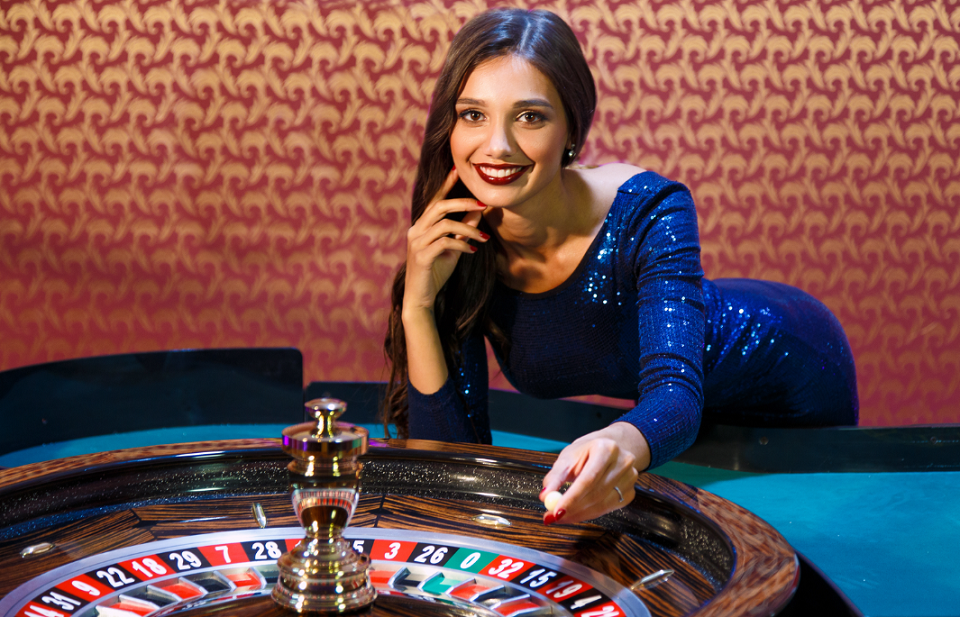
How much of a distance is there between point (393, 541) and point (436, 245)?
894 mm

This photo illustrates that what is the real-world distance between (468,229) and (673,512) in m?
0.90

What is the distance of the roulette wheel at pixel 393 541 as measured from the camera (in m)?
0.63

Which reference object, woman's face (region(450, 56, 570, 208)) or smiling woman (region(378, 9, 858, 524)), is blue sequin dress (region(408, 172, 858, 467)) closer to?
smiling woman (region(378, 9, 858, 524))

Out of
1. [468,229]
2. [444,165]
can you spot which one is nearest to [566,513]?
[468,229]

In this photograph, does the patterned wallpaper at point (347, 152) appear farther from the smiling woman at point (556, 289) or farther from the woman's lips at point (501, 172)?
the woman's lips at point (501, 172)

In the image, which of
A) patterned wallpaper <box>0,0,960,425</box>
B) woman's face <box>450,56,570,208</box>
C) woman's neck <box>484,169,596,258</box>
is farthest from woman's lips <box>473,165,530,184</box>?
patterned wallpaper <box>0,0,960,425</box>

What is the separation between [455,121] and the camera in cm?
151

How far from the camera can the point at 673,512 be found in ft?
2.51

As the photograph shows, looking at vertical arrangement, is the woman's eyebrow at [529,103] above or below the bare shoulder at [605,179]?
below

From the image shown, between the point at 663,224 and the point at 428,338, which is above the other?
the point at 663,224

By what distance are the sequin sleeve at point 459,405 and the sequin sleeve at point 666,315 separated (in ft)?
1.21

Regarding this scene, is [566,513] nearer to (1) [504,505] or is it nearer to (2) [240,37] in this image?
(1) [504,505]

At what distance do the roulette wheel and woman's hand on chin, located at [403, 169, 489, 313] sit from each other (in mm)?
687

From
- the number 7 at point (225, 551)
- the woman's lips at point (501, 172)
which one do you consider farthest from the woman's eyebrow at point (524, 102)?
the number 7 at point (225, 551)
